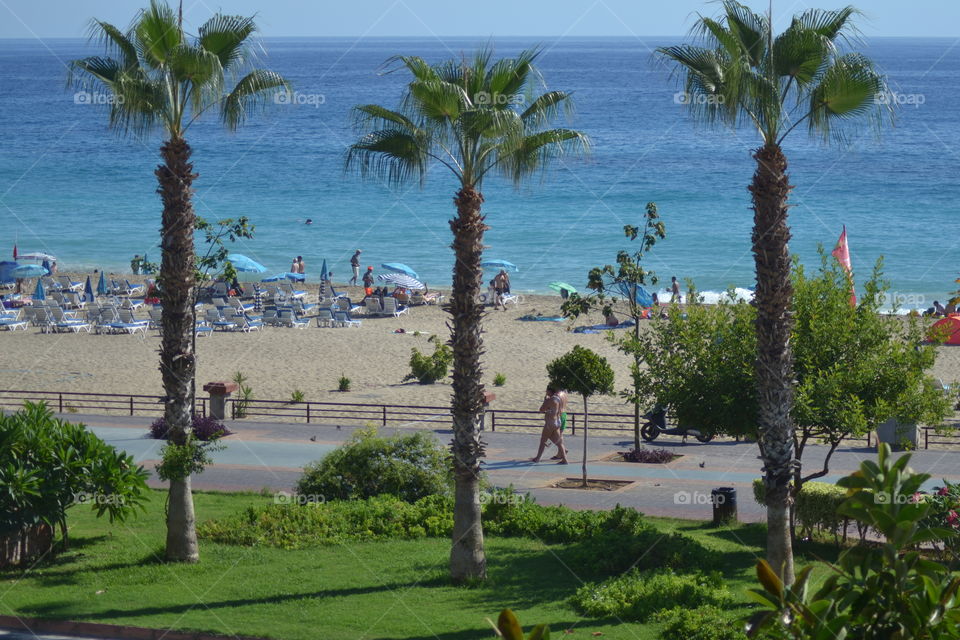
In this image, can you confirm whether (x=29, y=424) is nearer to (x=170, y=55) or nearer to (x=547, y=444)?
(x=170, y=55)

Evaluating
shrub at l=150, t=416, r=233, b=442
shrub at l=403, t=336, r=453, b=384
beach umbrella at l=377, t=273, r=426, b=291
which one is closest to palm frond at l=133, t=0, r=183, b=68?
shrub at l=150, t=416, r=233, b=442

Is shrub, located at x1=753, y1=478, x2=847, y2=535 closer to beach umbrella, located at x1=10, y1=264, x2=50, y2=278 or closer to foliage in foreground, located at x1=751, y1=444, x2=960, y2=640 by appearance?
foliage in foreground, located at x1=751, y1=444, x2=960, y2=640

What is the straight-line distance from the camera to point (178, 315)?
14219 millimetres

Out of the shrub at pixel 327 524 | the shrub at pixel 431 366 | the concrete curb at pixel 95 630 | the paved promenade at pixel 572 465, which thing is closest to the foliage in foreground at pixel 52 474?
the shrub at pixel 327 524

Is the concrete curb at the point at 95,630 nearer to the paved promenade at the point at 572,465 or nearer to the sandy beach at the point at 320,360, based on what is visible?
the paved promenade at the point at 572,465

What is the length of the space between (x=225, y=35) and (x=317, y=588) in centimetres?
670

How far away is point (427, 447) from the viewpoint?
58.2 ft

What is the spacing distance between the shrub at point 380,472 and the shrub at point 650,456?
512 centimetres

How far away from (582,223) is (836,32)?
6376 cm

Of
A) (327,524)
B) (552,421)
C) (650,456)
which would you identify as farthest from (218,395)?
(327,524)

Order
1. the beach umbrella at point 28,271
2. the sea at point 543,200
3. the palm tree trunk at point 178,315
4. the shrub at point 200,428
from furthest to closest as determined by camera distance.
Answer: the sea at point 543,200 < the beach umbrella at point 28,271 < the shrub at point 200,428 < the palm tree trunk at point 178,315

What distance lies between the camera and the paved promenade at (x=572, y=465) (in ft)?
60.7

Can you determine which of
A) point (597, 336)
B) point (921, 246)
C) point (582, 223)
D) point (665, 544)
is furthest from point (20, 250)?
point (665, 544)

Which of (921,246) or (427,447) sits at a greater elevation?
(921,246)
